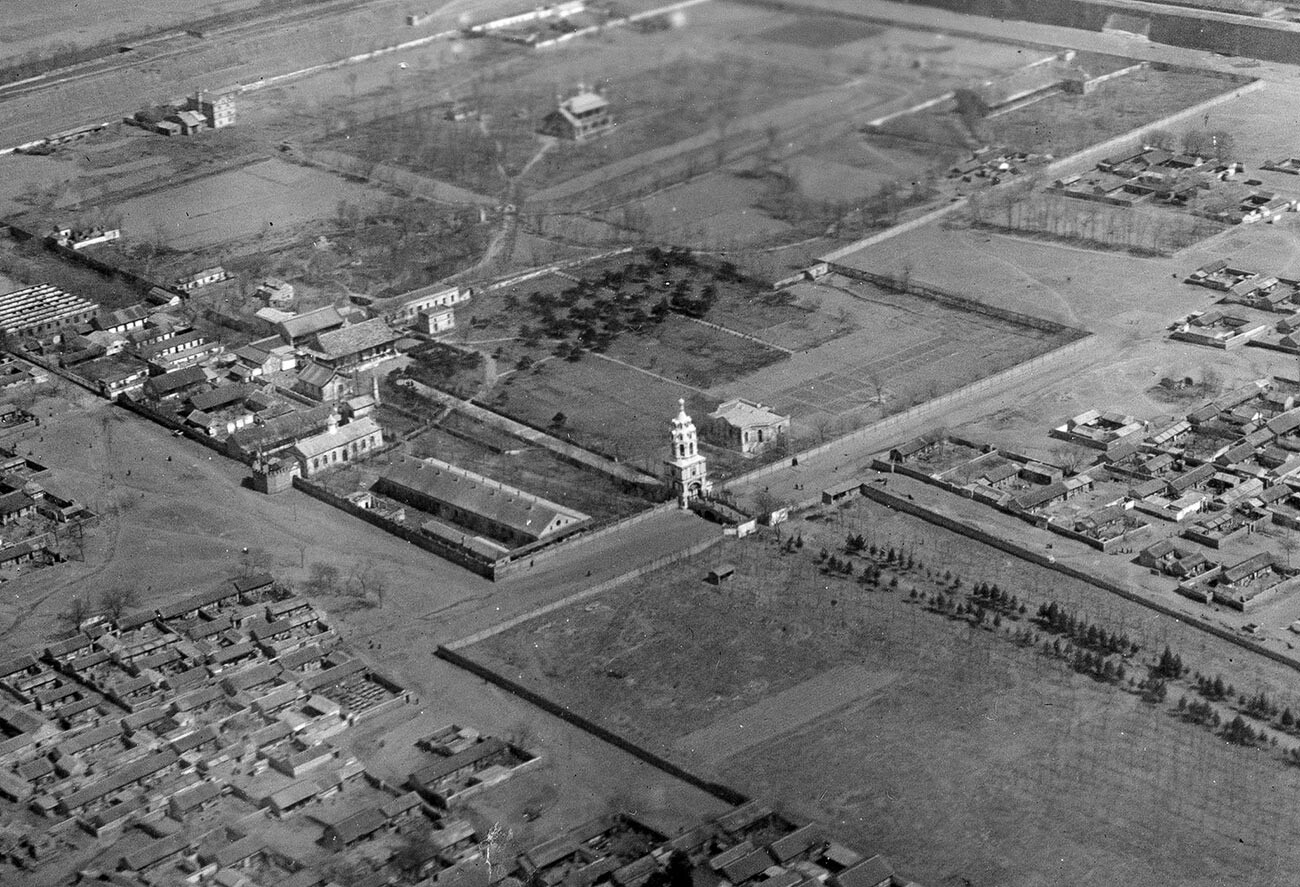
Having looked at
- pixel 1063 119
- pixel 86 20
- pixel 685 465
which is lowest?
pixel 1063 119

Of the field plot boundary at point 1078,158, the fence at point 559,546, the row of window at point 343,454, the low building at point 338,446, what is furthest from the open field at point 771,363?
the row of window at point 343,454

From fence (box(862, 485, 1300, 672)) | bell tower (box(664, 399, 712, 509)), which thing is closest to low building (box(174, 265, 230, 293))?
bell tower (box(664, 399, 712, 509))

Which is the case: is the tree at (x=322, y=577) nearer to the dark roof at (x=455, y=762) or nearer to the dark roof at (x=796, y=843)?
the dark roof at (x=455, y=762)

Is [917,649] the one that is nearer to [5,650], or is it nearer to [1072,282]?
[5,650]

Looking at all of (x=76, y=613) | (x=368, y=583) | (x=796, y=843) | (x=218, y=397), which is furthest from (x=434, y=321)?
(x=796, y=843)

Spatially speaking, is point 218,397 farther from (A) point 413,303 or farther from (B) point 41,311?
(B) point 41,311

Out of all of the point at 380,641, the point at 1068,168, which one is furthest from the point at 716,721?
the point at 1068,168
